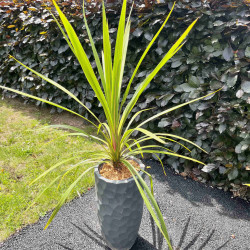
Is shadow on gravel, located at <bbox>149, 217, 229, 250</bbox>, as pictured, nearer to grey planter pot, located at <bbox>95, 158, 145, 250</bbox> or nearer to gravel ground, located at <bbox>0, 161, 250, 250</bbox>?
gravel ground, located at <bbox>0, 161, 250, 250</bbox>

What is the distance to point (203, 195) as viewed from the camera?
6.78 feet

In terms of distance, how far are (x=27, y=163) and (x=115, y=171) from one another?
1.35 meters

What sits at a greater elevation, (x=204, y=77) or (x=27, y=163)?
(x=204, y=77)

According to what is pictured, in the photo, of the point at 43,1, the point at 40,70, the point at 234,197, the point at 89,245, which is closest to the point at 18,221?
the point at 89,245

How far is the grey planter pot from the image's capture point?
131cm

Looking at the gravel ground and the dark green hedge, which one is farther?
the dark green hedge

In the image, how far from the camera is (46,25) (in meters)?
2.92

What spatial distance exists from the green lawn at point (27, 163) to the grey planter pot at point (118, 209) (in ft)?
0.82

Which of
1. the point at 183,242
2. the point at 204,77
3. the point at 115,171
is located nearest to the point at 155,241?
the point at 183,242

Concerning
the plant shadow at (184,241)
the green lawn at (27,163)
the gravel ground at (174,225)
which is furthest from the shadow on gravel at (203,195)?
the green lawn at (27,163)

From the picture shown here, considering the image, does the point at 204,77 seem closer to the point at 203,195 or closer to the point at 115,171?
the point at 203,195

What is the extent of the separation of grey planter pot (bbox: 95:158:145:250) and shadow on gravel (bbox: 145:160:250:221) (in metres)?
0.76

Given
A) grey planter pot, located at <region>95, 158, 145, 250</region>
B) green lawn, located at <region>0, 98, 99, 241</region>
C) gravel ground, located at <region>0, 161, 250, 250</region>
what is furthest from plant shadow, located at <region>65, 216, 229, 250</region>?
green lawn, located at <region>0, 98, 99, 241</region>

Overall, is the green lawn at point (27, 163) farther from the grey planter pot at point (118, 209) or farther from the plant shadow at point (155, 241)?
the plant shadow at point (155, 241)
